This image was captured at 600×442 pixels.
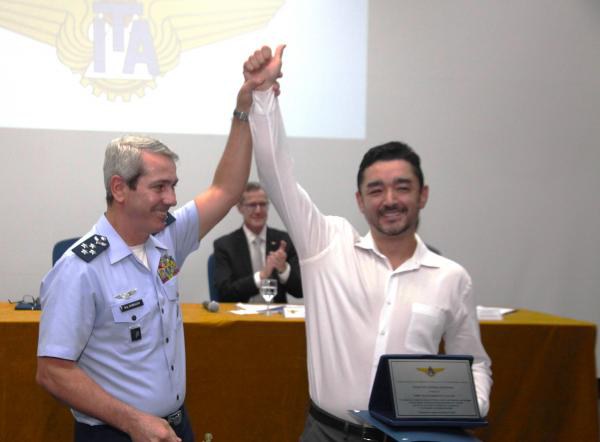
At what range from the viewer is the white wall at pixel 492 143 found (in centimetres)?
526

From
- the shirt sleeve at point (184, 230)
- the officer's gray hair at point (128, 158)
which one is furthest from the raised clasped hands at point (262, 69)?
the shirt sleeve at point (184, 230)

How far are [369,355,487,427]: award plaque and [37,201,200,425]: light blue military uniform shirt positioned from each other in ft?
1.96

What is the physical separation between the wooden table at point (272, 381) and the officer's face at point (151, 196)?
1.34 m

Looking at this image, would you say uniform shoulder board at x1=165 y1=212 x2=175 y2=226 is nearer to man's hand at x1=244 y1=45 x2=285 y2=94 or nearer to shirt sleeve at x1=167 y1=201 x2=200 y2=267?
shirt sleeve at x1=167 y1=201 x2=200 y2=267

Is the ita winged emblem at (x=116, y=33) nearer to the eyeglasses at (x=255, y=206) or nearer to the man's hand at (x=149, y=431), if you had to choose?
the eyeglasses at (x=255, y=206)

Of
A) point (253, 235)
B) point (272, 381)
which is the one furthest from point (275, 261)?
point (272, 381)

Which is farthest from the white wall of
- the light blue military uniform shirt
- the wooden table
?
the light blue military uniform shirt

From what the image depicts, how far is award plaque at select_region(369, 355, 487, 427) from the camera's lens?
64.7 inches

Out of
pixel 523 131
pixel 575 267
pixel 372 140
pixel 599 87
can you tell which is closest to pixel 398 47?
pixel 372 140

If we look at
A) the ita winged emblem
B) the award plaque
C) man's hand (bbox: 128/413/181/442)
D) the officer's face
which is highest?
the ita winged emblem

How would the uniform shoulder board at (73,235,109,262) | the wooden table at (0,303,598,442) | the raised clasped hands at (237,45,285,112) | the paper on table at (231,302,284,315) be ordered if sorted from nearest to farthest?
the uniform shoulder board at (73,235,109,262) < the raised clasped hands at (237,45,285,112) < the wooden table at (0,303,598,442) < the paper on table at (231,302,284,315)

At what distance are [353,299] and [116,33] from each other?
351cm

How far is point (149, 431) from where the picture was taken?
1663 millimetres

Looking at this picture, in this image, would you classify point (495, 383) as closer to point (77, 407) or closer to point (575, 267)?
point (77, 407)
